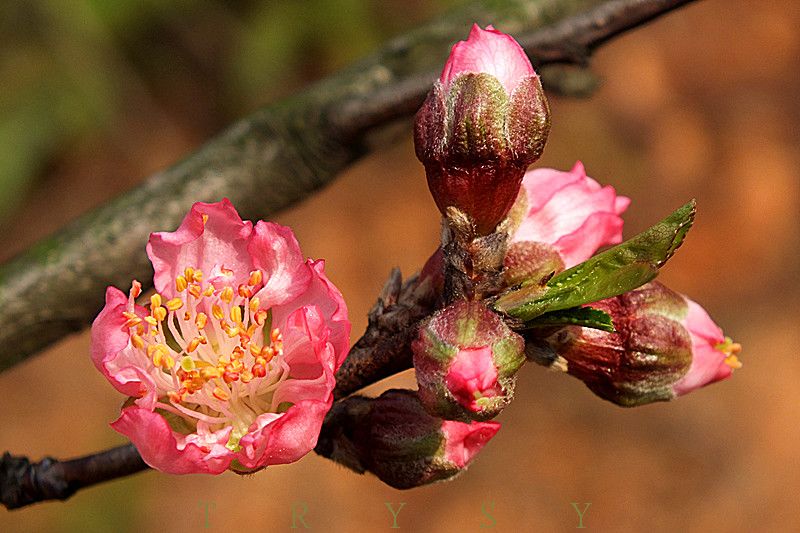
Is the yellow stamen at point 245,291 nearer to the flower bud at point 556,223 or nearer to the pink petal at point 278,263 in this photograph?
the pink petal at point 278,263

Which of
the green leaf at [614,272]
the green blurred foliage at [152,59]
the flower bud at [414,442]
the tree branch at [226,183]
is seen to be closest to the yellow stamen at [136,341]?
the flower bud at [414,442]

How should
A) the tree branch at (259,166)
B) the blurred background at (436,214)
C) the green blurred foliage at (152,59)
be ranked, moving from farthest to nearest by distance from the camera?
the green blurred foliage at (152,59)
the blurred background at (436,214)
the tree branch at (259,166)

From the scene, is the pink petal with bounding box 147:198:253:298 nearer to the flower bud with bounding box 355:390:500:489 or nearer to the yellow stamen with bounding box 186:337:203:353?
the yellow stamen with bounding box 186:337:203:353

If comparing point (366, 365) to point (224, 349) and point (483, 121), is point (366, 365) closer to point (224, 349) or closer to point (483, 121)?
point (224, 349)

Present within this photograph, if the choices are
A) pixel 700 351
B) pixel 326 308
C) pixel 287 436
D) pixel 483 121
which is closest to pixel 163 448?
pixel 287 436

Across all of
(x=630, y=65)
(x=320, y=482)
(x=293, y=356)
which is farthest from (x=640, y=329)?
(x=630, y=65)

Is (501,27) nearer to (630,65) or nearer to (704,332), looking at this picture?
(704,332)
